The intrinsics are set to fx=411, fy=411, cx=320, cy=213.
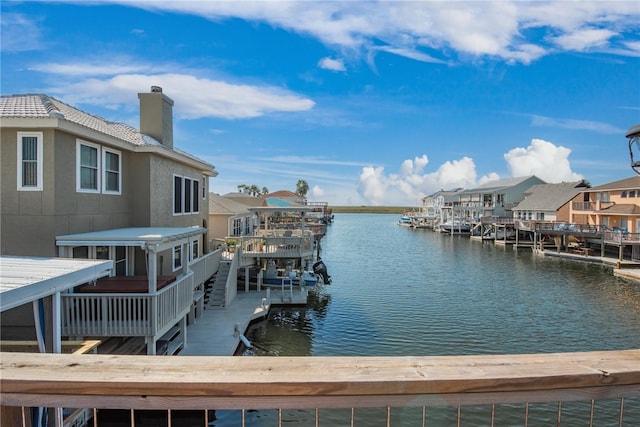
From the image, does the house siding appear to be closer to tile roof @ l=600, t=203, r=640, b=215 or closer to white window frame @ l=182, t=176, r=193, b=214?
white window frame @ l=182, t=176, r=193, b=214

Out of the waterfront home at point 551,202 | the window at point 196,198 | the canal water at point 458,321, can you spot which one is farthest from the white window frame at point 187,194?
the waterfront home at point 551,202

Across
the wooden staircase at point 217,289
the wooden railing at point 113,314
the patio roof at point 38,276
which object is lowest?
the wooden staircase at point 217,289

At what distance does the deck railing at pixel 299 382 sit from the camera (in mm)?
1615

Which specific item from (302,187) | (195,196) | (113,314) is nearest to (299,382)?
(113,314)

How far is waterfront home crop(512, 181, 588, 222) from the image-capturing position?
173ft

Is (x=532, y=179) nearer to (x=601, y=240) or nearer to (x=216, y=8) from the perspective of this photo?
(x=601, y=240)

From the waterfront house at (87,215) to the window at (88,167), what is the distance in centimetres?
3

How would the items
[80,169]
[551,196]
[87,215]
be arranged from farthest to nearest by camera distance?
[551,196] → [87,215] → [80,169]

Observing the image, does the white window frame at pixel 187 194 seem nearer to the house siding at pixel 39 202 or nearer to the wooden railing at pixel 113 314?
the house siding at pixel 39 202

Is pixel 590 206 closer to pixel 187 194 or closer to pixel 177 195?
pixel 187 194

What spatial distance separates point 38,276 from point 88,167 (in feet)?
17.9

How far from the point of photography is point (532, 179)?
75938 millimetres

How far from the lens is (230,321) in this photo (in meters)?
16.9

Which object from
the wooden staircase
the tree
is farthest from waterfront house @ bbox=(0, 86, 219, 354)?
the tree
